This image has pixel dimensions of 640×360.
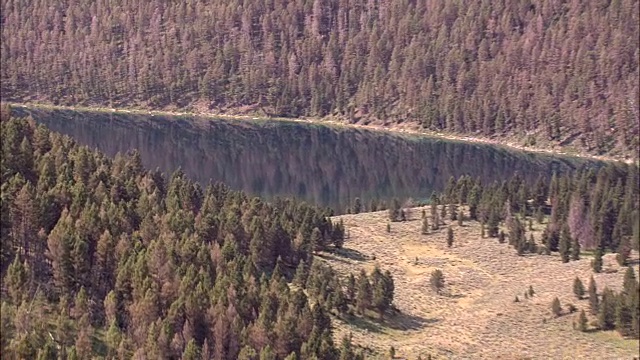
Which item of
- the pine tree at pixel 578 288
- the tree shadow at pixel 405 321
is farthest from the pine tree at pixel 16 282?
the pine tree at pixel 578 288

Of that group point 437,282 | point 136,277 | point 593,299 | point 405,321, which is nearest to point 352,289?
point 405,321

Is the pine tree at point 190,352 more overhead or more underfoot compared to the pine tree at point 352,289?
more overhead

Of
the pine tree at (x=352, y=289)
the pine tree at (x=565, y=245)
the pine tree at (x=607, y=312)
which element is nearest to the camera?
the pine tree at (x=607, y=312)

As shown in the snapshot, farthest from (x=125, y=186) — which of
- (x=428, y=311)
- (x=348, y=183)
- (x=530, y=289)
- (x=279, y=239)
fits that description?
→ (x=348, y=183)

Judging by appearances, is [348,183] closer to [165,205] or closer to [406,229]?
[406,229]

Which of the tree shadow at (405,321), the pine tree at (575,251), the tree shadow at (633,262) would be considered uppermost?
the tree shadow at (633,262)

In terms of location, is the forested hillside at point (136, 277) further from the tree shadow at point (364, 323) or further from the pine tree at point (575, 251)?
the pine tree at point (575, 251)

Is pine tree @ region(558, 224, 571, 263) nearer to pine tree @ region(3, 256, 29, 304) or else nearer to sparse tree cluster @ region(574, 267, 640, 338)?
sparse tree cluster @ region(574, 267, 640, 338)
